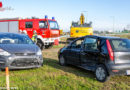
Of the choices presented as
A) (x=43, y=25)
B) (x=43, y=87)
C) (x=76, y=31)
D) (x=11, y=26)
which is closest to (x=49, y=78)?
(x=43, y=87)

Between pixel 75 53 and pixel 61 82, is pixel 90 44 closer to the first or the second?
pixel 75 53

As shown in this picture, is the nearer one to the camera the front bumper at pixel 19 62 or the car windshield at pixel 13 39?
the front bumper at pixel 19 62

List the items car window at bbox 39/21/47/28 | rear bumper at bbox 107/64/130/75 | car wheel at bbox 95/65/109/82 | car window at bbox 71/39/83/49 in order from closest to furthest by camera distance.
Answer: rear bumper at bbox 107/64/130/75, car wheel at bbox 95/65/109/82, car window at bbox 71/39/83/49, car window at bbox 39/21/47/28

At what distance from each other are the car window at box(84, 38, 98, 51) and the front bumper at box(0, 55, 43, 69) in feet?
5.95

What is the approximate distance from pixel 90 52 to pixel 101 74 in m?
0.90

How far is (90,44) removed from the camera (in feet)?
22.0

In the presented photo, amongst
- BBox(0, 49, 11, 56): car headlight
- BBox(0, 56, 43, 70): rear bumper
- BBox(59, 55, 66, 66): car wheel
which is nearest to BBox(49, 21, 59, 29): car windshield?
BBox(59, 55, 66, 66): car wheel

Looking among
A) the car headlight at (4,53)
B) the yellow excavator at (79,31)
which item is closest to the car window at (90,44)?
the car headlight at (4,53)

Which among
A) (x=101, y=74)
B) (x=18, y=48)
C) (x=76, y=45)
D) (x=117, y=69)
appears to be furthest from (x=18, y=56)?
(x=117, y=69)

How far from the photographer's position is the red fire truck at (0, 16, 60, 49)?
47.8ft

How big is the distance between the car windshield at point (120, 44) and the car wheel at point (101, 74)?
0.70 m

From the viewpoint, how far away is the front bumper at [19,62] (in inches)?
255

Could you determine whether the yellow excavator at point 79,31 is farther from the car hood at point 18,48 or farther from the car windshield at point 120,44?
the car windshield at point 120,44

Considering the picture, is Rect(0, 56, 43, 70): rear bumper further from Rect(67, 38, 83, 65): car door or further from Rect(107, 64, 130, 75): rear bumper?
Rect(107, 64, 130, 75): rear bumper
